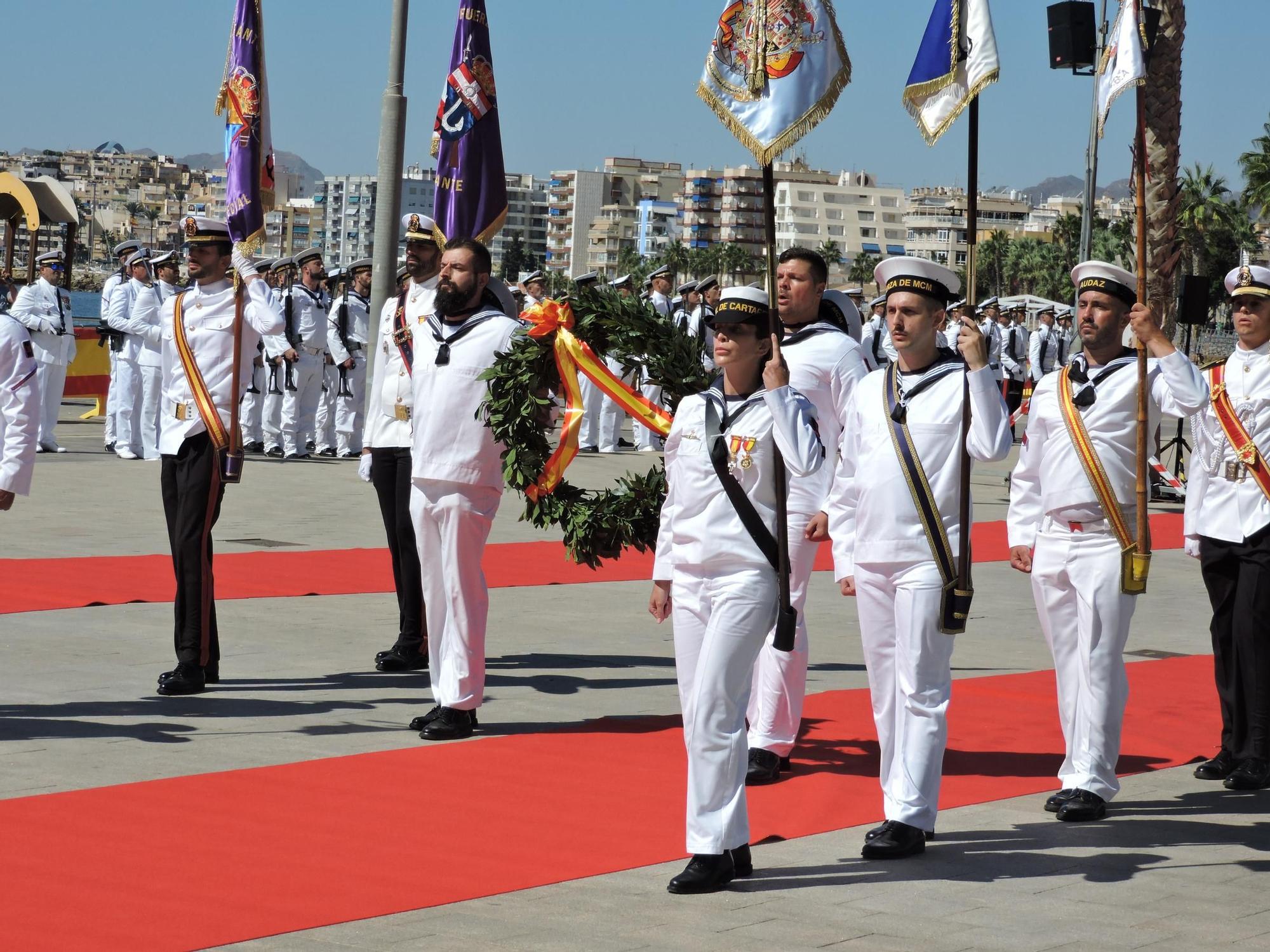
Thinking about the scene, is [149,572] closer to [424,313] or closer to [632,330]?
[424,313]

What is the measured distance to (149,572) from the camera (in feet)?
39.5

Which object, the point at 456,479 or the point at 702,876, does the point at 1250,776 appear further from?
the point at 456,479

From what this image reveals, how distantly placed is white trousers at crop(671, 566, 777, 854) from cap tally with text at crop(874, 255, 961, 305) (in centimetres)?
128

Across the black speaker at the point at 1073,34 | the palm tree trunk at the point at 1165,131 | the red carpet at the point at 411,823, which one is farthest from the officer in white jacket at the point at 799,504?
the palm tree trunk at the point at 1165,131

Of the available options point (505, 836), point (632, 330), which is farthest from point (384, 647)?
point (505, 836)

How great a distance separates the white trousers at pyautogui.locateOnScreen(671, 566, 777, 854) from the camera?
5.69 meters

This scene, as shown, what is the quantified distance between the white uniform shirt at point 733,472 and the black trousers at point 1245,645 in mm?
2770

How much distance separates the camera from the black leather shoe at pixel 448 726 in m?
7.77

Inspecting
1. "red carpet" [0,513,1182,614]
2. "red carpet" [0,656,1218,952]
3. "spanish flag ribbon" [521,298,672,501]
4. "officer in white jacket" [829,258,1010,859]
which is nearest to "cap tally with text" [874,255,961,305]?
"officer in white jacket" [829,258,1010,859]

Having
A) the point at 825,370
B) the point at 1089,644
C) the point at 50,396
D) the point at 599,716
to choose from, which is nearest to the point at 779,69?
the point at 825,370

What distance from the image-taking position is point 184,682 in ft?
27.8

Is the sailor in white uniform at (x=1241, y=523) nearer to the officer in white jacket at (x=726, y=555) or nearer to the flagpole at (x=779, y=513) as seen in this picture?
the flagpole at (x=779, y=513)

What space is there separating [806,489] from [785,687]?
0.84m

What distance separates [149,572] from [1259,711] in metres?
7.50
